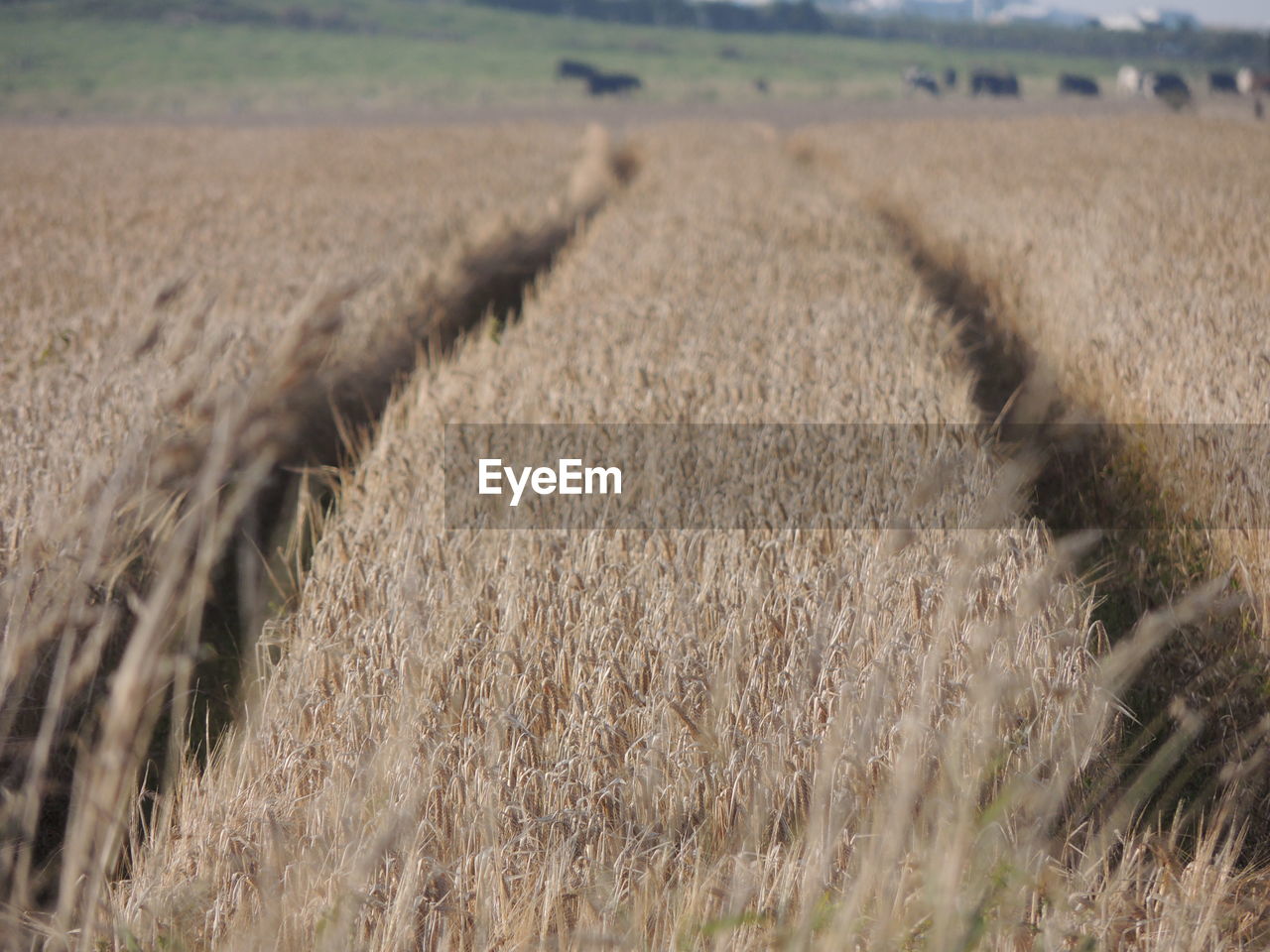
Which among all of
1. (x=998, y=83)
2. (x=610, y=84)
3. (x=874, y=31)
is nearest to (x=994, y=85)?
(x=998, y=83)

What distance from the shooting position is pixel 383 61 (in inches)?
2494

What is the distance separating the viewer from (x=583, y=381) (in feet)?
12.7

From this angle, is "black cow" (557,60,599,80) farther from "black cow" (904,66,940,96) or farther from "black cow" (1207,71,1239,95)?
"black cow" (1207,71,1239,95)

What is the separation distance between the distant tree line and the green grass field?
721 cm

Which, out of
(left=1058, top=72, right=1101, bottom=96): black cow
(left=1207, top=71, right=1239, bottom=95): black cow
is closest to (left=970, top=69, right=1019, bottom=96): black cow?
(left=1058, top=72, right=1101, bottom=96): black cow

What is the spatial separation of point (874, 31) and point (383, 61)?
58.6m

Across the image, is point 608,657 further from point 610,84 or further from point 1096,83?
point 1096,83

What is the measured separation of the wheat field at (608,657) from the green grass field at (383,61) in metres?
39.2

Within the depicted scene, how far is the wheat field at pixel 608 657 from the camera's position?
Result: 4.61 ft

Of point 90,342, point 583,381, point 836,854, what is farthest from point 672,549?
point 90,342

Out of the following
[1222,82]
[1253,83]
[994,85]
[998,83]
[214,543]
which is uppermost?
[1222,82]

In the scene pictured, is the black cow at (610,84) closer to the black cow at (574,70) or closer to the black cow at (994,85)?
the black cow at (574,70)

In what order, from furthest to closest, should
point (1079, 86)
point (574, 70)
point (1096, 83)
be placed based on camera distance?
point (574, 70), point (1096, 83), point (1079, 86)

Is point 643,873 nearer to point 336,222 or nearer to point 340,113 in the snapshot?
point 336,222
